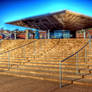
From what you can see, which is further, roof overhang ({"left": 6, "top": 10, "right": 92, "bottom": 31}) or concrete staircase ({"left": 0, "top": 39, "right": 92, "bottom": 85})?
roof overhang ({"left": 6, "top": 10, "right": 92, "bottom": 31})

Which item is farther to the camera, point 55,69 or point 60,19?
point 60,19

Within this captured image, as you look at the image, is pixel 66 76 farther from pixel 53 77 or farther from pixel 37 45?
pixel 37 45

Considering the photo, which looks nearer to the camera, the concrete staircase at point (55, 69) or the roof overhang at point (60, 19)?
the concrete staircase at point (55, 69)

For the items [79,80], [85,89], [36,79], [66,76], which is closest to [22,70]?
[36,79]

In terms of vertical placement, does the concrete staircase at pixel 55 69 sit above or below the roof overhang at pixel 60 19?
below

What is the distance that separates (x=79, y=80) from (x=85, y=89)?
2.40 feet

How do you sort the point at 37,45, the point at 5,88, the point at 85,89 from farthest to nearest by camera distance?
the point at 37,45
the point at 5,88
the point at 85,89

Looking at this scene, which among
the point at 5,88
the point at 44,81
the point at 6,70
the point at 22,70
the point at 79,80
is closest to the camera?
the point at 5,88

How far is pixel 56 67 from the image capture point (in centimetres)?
696

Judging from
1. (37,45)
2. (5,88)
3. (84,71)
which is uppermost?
(37,45)

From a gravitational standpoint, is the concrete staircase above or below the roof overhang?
below

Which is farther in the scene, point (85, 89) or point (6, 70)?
point (6, 70)

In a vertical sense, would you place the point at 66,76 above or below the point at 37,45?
below

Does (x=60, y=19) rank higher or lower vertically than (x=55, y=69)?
higher
